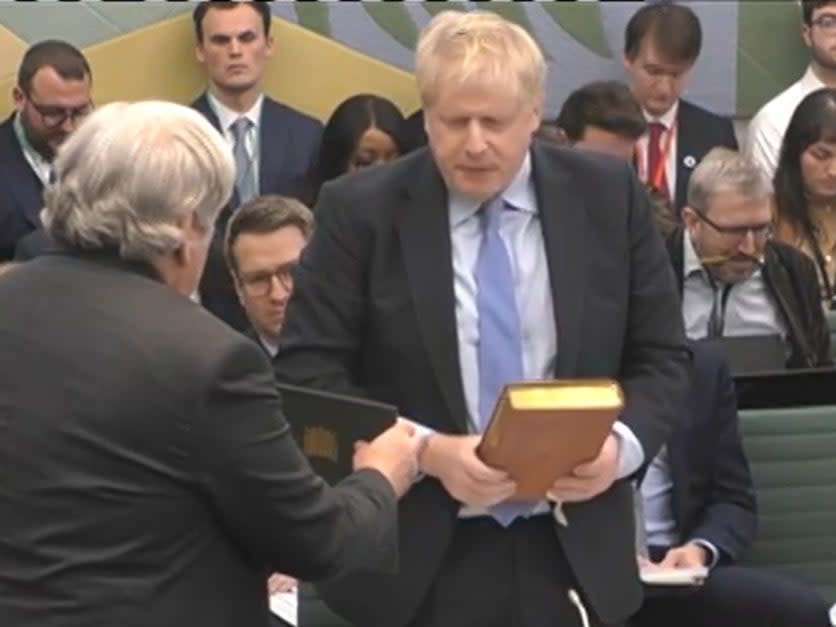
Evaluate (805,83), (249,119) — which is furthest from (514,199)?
(805,83)

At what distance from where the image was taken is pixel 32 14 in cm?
571

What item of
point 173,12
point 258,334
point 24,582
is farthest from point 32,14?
point 24,582

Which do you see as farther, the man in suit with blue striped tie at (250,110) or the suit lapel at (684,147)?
the suit lapel at (684,147)

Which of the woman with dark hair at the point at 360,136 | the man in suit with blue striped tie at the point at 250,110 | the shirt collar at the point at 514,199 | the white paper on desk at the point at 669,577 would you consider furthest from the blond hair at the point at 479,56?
the man in suit with blue striped tie at the point at 250,110

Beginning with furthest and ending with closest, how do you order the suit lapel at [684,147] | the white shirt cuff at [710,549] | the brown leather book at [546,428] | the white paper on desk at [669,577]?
the suit lapel at [684,147] < the white shirt cuff at [710,549] < the white paper on desk at [669,577] < the brown leather book at [546,428]

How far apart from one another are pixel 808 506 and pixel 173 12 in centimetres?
308

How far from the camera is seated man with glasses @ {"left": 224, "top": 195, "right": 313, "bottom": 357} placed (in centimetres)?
362

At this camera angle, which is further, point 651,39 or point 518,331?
point 651,39

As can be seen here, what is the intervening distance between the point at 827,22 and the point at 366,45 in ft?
5.24

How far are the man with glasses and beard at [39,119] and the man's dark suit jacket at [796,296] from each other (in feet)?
6.26

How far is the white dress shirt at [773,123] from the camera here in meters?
5.71

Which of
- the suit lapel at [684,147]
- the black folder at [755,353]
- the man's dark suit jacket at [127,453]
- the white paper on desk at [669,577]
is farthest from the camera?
the suit lapel at [684,147]

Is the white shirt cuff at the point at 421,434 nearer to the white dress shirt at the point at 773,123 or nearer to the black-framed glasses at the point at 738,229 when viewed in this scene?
the black-framed glasses at the point at 738,229

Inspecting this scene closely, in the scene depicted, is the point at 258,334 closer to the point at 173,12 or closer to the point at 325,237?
the point at 325,237
